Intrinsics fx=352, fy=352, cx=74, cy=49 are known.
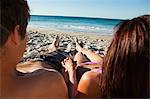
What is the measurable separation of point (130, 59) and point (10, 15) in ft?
1.76

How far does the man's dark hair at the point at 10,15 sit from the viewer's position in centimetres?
143

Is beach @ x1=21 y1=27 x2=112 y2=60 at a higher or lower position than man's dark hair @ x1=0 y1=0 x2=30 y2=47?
lower

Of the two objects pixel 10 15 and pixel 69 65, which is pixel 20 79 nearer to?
pixel 10 15

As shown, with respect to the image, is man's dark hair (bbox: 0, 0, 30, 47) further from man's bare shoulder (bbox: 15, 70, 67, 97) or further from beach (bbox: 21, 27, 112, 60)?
beach (bbox: 21, 27, 112, 60)

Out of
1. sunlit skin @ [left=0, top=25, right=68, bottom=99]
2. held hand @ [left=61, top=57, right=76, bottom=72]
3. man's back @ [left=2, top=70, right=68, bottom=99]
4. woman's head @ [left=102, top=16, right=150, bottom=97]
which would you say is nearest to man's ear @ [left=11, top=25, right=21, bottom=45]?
sunlit skin @ [left=0, top=25, right=68, bottom=99]

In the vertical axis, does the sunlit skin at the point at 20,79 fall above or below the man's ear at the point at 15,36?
below

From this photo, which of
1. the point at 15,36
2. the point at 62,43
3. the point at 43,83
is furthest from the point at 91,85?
the point at 62,43

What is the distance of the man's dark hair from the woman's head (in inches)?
16.4

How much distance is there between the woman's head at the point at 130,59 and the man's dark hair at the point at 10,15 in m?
0.42

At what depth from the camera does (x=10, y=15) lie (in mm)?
1450

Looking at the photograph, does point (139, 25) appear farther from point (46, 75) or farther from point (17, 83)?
point (17, 83)

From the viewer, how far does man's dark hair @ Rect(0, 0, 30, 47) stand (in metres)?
1.43

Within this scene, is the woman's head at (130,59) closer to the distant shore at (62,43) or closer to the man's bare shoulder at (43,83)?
the man's bare shoulder at (43,83)

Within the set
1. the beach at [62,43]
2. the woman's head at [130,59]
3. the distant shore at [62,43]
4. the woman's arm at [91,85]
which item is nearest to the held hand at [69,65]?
the woman's arm at [91,85]
